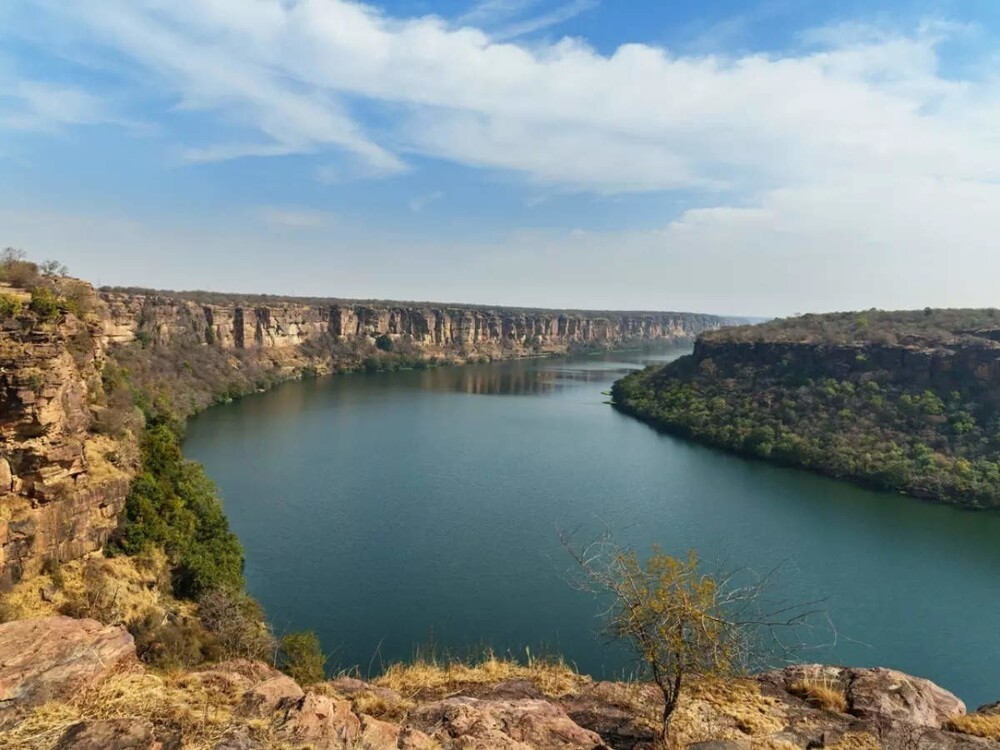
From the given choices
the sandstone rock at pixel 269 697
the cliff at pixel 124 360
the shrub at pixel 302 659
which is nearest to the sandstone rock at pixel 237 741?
the sandstone rock at pixel 269 697

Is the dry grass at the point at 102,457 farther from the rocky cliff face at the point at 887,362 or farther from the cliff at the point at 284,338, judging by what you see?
the rocky cliff face at the point at 887,362

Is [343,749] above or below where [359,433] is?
above

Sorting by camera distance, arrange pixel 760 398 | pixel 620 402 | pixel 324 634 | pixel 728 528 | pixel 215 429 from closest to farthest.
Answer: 1. pixel 324 634
2. pixel 728 528
3. pixel 215 429
4. pixel 760 398
5. pixel 620 402

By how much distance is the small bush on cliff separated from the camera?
15.1 meters

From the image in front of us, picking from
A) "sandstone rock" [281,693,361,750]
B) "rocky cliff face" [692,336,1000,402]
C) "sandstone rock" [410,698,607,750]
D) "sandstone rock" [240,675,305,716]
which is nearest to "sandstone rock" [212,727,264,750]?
"sandstone rock" [281,693,361,750]

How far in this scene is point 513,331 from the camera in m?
110

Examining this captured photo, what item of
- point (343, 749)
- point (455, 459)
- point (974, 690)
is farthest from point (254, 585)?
point (974, 690)

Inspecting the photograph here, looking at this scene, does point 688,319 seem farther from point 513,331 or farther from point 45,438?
point 45,438

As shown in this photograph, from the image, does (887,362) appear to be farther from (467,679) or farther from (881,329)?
(467,679)

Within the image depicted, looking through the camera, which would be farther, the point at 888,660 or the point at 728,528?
the point at 728,528

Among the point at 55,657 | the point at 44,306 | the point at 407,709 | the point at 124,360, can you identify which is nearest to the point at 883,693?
the point at 407,709

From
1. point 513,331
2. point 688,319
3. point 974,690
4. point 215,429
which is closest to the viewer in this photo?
point 974,690

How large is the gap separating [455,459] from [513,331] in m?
77.5

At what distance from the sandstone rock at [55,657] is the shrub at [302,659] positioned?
6.14m
